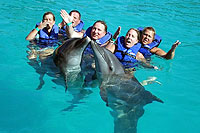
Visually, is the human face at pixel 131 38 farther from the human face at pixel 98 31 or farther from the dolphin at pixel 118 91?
the dolphin at pixel 118 91

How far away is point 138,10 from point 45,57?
8.81 meters

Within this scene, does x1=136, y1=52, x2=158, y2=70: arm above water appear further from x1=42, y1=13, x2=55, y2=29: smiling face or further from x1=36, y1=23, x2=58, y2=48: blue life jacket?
x1=42, y1=13, x2=55, y2=29: smiling face

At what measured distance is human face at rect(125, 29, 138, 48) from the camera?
7.16m

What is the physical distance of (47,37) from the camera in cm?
867

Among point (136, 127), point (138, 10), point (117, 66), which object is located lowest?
point (136, 127)

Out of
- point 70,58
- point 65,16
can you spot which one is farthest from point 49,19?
point 70,58

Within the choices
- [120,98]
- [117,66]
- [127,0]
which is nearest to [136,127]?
[120,98]

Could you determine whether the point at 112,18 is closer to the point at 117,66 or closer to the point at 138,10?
the point at 138,10

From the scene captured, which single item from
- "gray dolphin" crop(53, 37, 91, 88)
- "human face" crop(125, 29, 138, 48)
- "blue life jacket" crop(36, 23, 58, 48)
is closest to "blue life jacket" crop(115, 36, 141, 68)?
"human face" crop(125, 29, 138, 48)

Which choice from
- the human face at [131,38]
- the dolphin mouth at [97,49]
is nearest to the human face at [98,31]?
the human face at [131,38]

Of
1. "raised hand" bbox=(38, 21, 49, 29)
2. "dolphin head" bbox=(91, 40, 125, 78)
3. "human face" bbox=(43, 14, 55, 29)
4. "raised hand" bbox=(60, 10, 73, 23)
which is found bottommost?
"dolphin head" bbox=(91, 40, 125, 78)

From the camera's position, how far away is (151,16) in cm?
1355

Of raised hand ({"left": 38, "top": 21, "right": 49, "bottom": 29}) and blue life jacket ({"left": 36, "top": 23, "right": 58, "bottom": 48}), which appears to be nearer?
raised hand ({"left": 38, "top": 21, "right": 49, "bottom": 29})

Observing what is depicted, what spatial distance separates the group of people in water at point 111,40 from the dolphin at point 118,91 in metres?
1.52
